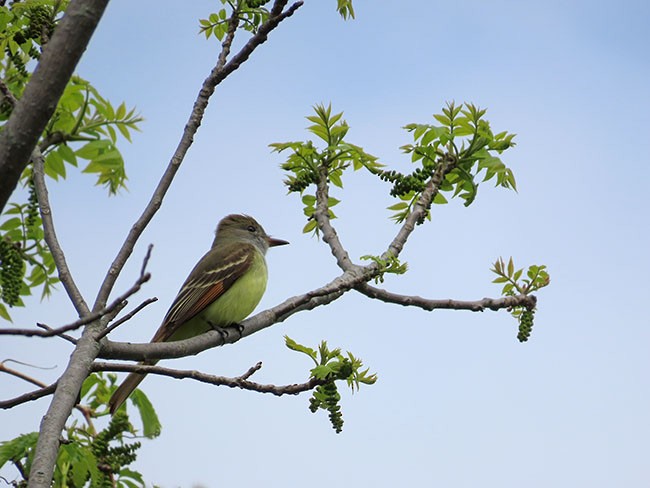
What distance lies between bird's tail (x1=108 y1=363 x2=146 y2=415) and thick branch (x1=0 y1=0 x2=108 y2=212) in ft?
12.6

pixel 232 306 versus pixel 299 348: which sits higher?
pixel 232 306

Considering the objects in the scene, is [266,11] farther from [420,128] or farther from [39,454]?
[39,454]

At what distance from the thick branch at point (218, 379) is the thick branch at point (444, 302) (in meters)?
0.99

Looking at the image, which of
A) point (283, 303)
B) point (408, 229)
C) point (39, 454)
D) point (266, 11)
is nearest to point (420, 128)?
point (408, 229)

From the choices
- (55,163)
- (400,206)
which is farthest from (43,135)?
(400,206)

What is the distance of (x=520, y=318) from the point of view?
6895 mm

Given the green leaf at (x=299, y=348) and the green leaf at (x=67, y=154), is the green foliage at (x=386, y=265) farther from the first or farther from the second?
the green leaf at (x=67, y=154)

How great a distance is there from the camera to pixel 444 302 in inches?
258

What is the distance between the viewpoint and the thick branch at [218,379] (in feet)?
15.1

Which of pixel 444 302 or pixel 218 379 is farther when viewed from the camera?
pixel 444 302

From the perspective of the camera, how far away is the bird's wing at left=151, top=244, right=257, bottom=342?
7.95 m

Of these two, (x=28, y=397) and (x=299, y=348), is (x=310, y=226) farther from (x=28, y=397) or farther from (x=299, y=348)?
(x=28, y=397)

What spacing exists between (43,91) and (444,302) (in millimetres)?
4218

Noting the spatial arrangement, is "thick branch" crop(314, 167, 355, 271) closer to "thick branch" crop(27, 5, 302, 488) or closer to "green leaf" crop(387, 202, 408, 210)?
"green leaf" crop(387, 202, 408, 210)
